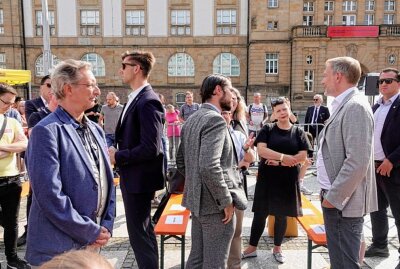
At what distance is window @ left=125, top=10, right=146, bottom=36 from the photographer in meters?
31.9

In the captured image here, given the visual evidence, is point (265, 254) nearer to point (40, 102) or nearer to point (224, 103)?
point (224, 103)

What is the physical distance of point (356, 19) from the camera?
30.3m

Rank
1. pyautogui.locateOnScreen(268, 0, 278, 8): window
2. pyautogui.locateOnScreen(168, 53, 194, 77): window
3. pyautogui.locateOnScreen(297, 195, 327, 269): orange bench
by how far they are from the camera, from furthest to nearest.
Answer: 1. pyautogui.locateOnScreen(168, 53, 194, 77): window
2. pyautogui.locateOnScreen(268, 0, 278, 8): window
3. pyautogui.locateOnScreen(297, 195, 327, 269): orange bench

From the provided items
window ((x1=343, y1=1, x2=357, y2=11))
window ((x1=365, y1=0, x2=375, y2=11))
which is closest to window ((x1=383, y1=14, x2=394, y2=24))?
window ((x1=365, y1=0, x2=375, y2=11))

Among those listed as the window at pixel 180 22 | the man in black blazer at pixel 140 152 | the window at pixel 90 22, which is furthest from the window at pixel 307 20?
the man in black blazer at pixel 140 152

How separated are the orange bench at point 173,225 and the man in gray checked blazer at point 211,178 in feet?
2.20

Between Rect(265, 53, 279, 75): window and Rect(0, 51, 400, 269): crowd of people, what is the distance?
88.0ft

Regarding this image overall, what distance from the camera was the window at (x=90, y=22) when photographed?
31.9 meters

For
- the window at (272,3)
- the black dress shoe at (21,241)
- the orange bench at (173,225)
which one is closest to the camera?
the orange bench at (173,225)

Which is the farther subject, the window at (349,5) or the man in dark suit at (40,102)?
the window at (349,5)

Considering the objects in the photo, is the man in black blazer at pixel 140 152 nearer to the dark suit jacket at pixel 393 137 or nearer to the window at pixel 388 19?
the dark suit jacket at pixel 393 137

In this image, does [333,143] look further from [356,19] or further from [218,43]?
[356,19]

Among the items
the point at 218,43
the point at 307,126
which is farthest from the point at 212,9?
the point at 307,126

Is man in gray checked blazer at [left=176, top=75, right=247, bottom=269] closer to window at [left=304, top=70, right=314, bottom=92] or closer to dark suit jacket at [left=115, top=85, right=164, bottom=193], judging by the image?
dark suit jacket at [left=115, top=85, right=164, bottom=193]
